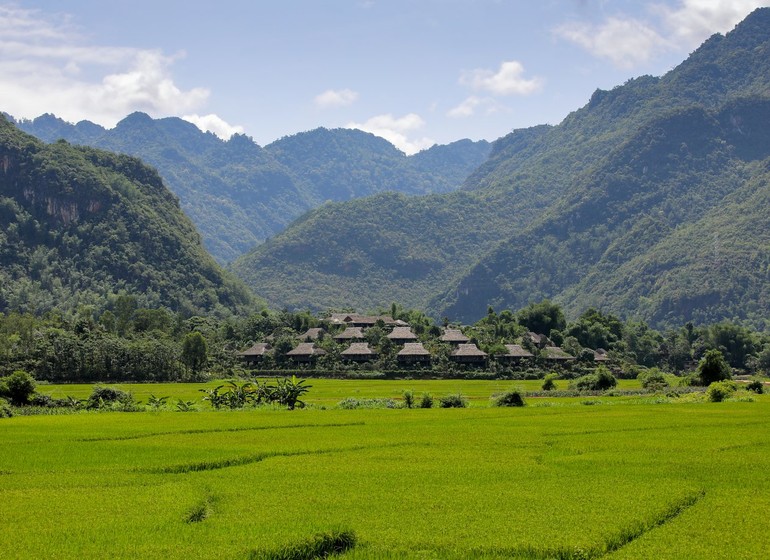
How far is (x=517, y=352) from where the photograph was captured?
105 meters

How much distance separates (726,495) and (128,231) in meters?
190

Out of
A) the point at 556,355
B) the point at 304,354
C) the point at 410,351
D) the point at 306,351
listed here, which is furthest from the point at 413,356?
the point at 556,355

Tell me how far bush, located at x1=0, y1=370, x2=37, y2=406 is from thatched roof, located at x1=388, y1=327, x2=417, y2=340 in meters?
60.9

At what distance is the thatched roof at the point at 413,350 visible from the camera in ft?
331

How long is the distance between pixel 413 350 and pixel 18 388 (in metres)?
54.4

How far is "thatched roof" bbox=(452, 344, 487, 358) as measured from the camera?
10050 cm

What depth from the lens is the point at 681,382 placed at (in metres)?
77.3

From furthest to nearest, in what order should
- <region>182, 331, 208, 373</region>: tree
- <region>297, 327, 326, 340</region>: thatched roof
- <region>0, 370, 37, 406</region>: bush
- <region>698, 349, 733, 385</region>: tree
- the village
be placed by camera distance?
<region>297, 327, 326, 340</region>: thatched roof, the village, <region>182, 331, 208, 373</region>: tree, <region>698, 349, 733, 385</region>: tree, <region>0, 370, 37, 406</region>: bush

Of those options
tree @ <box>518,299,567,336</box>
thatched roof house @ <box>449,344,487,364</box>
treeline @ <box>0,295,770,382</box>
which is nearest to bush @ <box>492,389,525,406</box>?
treeline @ <box>0,295,770,382</box>

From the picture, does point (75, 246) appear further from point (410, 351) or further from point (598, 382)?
point (598, 382)

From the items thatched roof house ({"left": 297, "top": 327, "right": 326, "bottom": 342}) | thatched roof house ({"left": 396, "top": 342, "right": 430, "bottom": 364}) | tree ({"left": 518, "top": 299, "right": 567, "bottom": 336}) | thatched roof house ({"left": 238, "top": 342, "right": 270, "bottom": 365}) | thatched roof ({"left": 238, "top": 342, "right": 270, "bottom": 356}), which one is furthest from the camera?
tree ({"left": 518, "top": 299, "right": 567, "bottom": 336})

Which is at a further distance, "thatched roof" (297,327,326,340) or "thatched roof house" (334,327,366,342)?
"thatched roof" (297,327,326,340)

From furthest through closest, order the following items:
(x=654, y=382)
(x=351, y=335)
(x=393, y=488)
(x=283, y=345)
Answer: (x=351, y=335), (x=283, y=345), (x=654, y=382), (x=393, y=488)

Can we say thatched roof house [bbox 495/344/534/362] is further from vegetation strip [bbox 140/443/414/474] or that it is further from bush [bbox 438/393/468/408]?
vegetation strip [bbox 140/443/414/474]
